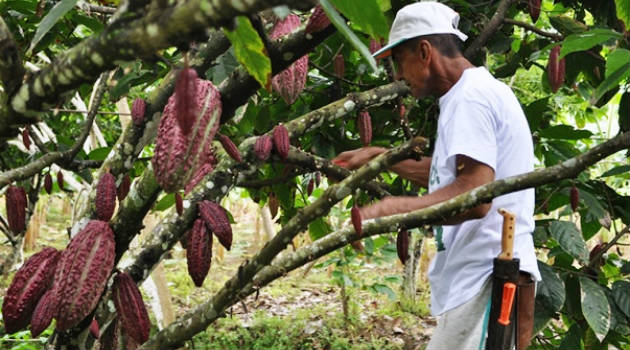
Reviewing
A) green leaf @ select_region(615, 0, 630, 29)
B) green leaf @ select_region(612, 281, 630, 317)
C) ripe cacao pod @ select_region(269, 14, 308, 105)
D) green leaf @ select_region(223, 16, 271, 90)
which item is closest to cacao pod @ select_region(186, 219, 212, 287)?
ripe cacao pod @ select_region(269, 14, 308, 105)

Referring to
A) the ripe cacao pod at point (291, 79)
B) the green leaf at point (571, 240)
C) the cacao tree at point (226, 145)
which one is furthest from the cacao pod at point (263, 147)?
the green leaf at point (571, 240)

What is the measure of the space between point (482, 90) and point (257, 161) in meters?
0.55

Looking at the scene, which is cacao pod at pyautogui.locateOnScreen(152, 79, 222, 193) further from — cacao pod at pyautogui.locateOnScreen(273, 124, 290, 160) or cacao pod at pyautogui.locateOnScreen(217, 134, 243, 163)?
cacao pod at pyautogui.locateOnScreen(273, 124, 290, 160)

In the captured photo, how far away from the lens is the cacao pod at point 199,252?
1123 mm

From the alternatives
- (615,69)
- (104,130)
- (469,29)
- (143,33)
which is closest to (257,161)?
(615,69)

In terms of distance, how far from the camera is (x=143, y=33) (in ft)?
1.39

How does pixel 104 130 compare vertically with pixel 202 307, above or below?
below

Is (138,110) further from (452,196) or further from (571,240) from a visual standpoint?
(571,240)

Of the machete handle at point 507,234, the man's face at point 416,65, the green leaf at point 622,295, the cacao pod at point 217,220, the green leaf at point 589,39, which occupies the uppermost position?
the green leaf at point 589,39

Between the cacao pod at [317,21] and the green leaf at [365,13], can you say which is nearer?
the green leaf at [365,13]

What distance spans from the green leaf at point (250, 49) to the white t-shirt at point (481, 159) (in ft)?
2.44

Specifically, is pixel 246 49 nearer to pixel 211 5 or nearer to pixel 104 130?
pixel 211 5

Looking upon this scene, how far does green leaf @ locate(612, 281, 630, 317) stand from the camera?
5.52 feet

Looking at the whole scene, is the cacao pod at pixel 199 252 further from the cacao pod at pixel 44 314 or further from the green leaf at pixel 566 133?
the green leaf at pixel 566 133
